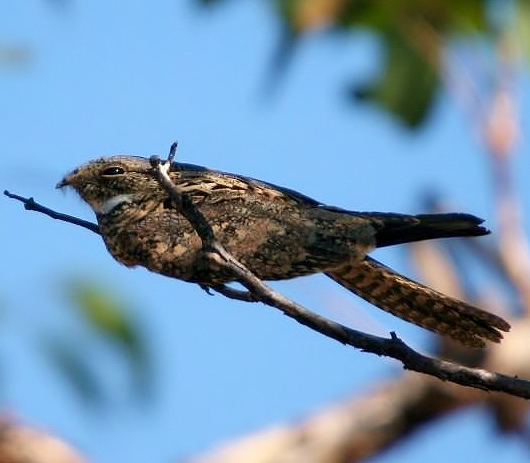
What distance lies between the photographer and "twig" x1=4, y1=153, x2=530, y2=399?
339cm

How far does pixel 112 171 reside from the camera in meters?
4.05

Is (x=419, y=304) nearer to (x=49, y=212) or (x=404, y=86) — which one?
(x=49, y=212)

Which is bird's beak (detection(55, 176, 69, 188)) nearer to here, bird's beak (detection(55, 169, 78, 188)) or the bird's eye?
bird's beak (detection(55, 169, 78, 188))

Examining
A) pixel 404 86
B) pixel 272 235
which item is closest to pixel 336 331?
pixel 272 235

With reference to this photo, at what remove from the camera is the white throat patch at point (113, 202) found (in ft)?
12.9

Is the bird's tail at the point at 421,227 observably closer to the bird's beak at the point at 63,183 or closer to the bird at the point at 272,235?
the bird at the point at 272,235

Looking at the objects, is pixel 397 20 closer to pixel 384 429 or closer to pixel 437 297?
pixel 384 429

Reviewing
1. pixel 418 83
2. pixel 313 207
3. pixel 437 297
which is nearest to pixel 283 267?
pixel 313 207

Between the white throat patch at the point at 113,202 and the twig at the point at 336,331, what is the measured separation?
1.51 feet

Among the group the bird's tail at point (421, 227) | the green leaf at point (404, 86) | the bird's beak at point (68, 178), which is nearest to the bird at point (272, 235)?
the bird's tail at point (421, 227)

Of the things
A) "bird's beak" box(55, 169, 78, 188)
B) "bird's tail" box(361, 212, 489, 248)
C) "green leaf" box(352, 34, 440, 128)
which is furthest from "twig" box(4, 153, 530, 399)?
"green leaf" box(352, 34, 440, 128)

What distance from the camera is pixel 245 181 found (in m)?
3.84

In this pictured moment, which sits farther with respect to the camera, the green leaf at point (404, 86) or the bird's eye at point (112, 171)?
the green leaf at point (404, 86)

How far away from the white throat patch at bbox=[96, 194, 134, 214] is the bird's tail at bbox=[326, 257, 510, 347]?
1.80 feet
